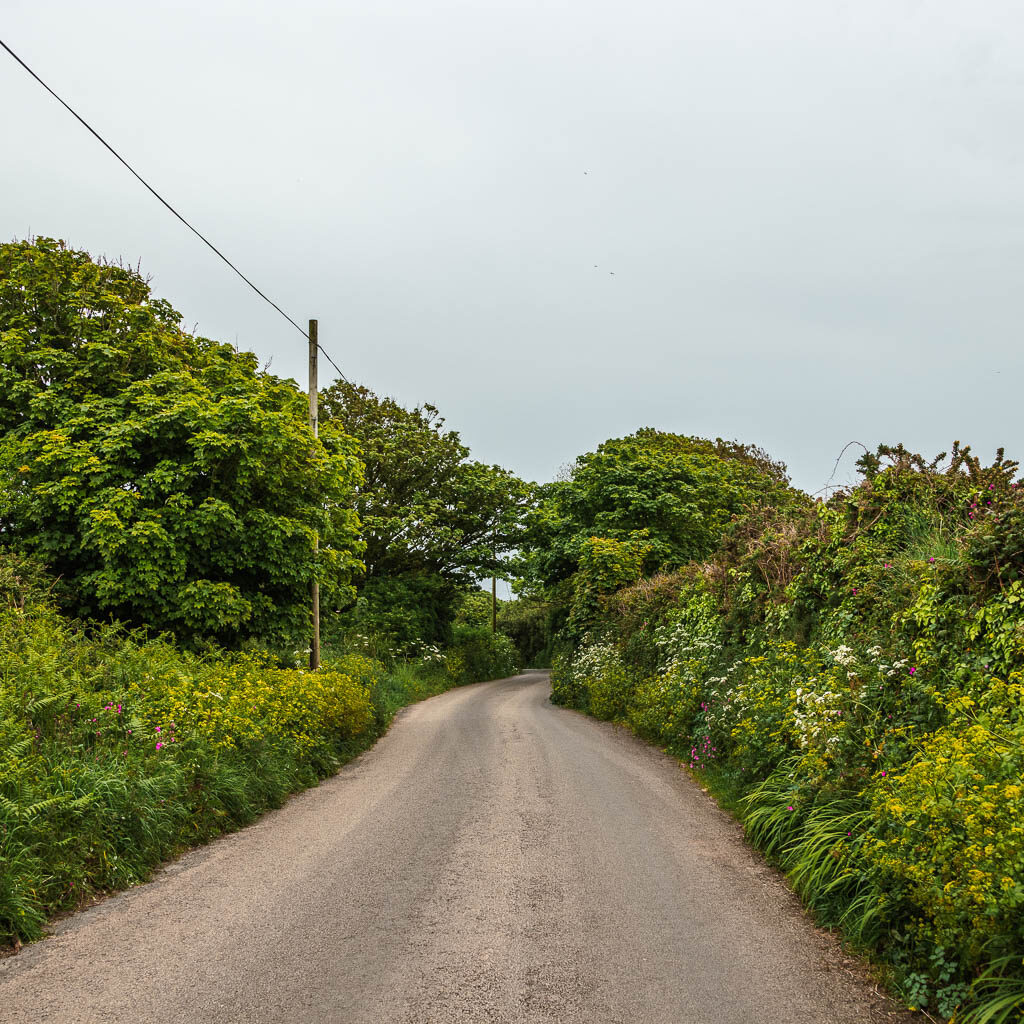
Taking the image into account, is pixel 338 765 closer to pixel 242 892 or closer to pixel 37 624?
pixel 37 624

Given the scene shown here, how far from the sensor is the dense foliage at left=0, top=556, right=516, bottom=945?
18.3 ft

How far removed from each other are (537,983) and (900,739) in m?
3.45

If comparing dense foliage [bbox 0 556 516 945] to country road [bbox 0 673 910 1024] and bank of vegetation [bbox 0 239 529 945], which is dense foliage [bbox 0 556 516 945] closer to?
bank of vegetation [bbox 0 239 529 945]

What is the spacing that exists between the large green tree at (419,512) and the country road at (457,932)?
2077 cm

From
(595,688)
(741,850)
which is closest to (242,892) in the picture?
(741,850)

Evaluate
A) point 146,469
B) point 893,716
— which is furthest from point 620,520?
point 893,716

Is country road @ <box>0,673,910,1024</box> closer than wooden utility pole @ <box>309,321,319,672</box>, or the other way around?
country road @ <box>0,673,910,1024</box>

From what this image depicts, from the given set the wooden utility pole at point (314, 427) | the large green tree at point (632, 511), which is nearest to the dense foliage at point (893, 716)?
the wooden utility pole at point (314, 427)

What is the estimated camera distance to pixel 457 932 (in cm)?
507

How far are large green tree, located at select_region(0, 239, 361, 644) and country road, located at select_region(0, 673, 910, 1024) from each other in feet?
15.5

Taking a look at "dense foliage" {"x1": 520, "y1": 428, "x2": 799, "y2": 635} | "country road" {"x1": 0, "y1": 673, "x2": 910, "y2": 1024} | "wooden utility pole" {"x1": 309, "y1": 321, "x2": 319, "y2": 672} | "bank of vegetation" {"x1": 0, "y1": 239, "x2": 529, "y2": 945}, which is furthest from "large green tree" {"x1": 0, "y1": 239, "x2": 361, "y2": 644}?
"dense foliage" {"x1": 520, "y1": 428, "x2": 799, "y2": 635}

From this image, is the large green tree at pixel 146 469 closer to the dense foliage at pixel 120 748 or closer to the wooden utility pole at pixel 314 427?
the wooden utility pole at pixel 314 427

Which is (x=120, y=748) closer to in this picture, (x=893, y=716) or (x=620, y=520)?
(x=893, y=716)

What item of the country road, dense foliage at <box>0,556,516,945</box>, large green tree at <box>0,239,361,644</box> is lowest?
the country road
